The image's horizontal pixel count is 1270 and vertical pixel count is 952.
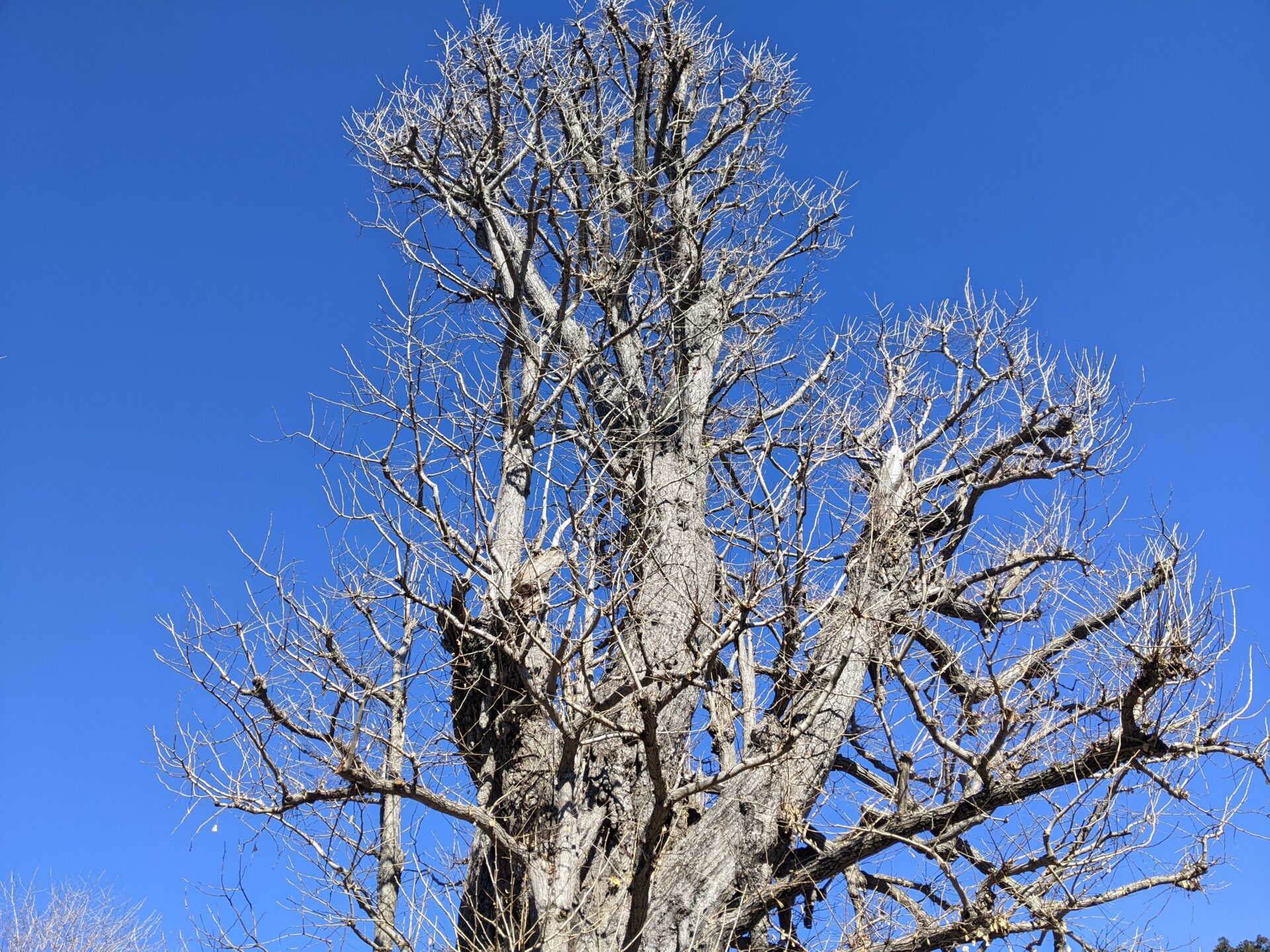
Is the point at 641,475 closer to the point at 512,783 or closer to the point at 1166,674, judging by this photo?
the point at 512,783

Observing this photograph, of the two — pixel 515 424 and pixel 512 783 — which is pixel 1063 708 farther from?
pixel 515 424

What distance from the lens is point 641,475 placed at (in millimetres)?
7992

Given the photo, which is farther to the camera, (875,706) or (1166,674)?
(875,706)

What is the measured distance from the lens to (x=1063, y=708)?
6051 mm

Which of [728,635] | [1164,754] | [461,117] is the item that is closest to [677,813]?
[728,635]

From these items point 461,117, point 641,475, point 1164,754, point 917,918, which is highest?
point 461,117

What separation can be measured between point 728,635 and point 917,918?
2717mm

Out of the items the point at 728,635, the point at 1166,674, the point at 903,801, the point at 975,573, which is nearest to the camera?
the point at 728,635

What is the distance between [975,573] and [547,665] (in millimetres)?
3475

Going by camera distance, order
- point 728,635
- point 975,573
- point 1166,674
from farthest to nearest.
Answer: point 975,573
point 1166,674
point 728,635

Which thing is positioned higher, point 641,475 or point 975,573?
point 641,475

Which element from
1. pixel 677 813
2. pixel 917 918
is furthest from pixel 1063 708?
pixel 677 813

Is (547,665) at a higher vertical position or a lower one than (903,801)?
higher

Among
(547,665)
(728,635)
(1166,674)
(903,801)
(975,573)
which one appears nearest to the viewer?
(728,635)
